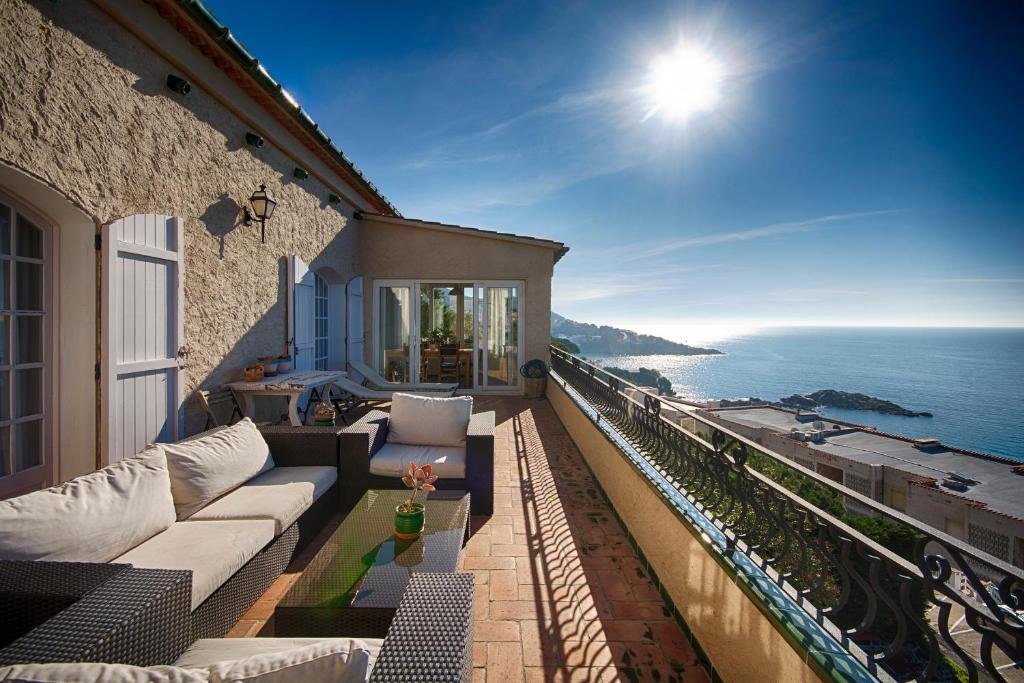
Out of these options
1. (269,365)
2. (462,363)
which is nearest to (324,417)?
(269,365)

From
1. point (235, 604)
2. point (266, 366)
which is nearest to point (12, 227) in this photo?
point (266, 366)

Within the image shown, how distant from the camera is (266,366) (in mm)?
4473

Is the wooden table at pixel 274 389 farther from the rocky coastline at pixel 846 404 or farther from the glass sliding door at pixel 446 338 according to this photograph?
the rocky coastline at pixel 846 404

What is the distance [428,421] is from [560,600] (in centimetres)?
163

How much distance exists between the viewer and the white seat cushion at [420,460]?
2986 millimetres

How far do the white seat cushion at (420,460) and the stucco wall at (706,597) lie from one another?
1213 millimetres

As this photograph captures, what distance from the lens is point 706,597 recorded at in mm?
1850

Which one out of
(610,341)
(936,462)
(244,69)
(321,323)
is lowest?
(936,462)

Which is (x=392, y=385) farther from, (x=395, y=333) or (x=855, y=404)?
(x=855, y=404)

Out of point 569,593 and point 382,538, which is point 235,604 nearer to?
point 382,538

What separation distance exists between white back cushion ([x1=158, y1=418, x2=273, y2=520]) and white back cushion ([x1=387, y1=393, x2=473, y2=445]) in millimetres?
925

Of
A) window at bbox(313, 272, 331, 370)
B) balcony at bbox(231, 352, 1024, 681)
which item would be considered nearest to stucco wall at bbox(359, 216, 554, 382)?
window at bbox(313, 272, 331, 370)

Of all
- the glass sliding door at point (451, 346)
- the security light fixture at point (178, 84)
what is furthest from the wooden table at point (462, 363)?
the security light fixture at point (178, 84)

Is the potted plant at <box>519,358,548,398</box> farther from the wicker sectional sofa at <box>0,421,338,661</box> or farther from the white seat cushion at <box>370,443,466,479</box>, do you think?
the wicker sectional sofa at <box>0,421,338,661</box>
